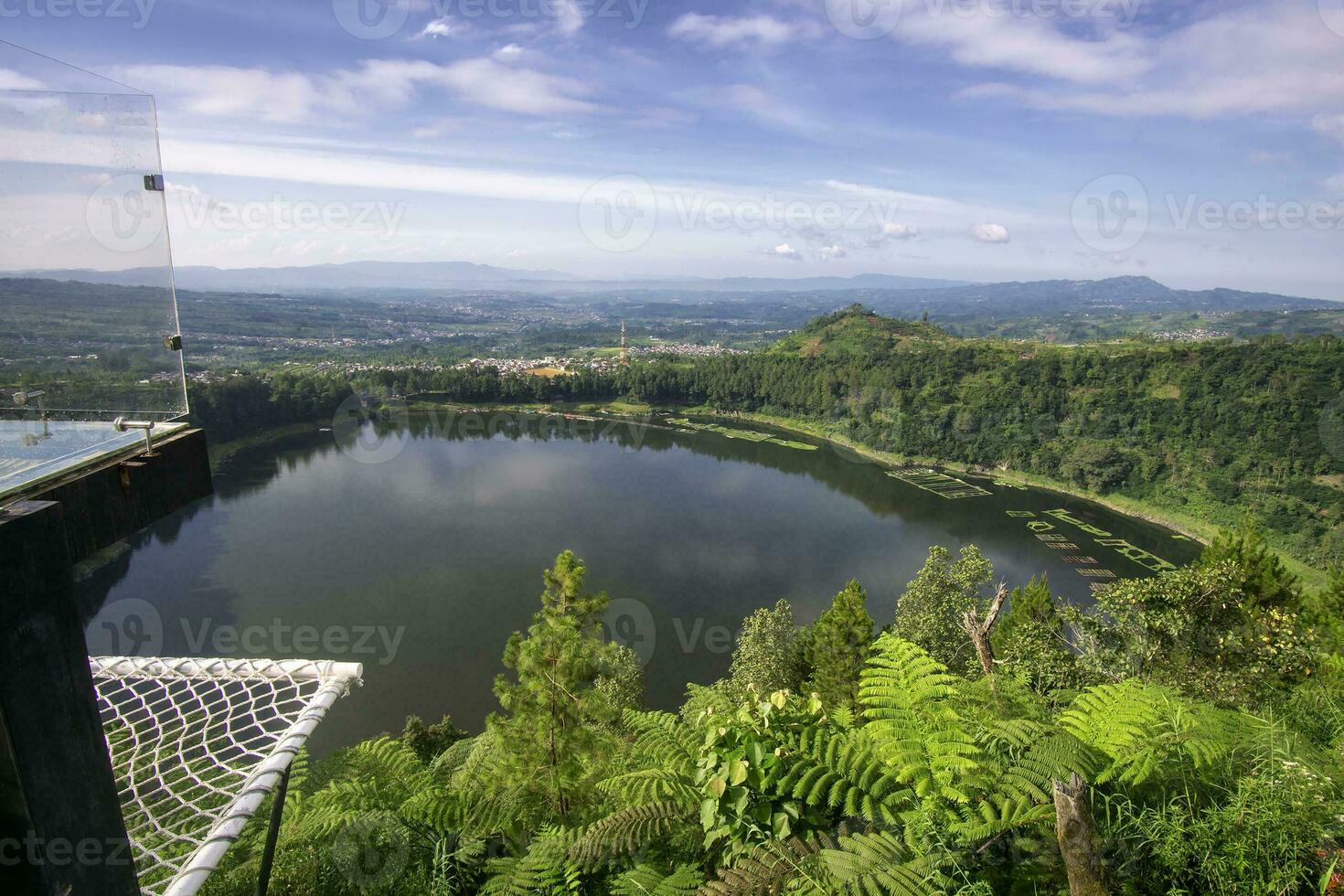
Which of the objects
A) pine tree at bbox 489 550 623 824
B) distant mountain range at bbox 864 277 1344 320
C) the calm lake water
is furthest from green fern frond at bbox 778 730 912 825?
distant mountain range at bbox 864 277 1344 320

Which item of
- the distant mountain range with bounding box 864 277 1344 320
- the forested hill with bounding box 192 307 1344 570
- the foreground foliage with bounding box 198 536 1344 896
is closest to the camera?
the foreground foliage with bounding box 198 536 1344 896

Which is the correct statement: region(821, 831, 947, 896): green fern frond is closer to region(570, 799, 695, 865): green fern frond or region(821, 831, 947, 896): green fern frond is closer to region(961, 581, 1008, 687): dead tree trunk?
region(570, 799, 695, 865): green fern frond

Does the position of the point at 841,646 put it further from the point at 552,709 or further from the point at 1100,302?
the point at 1100,302

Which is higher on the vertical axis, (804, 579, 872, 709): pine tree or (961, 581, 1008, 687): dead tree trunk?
(961, 581, 1008, 687): dead tree trunk

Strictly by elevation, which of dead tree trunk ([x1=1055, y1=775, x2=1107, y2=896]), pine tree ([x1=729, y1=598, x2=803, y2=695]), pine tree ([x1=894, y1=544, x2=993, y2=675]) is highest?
dead tree trunk ([x1=1055, y1=775, x2=1107, y2=896])

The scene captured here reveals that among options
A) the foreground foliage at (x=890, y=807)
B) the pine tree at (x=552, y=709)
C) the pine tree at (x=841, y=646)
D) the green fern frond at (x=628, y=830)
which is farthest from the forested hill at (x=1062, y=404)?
the green fern frond at (x=628, y=830)

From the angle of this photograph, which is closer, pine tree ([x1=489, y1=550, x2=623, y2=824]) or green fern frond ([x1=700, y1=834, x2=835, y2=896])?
green fern frond ([x1=700, y1=834, x2=835, y2=896])

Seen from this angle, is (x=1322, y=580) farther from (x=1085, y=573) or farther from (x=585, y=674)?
(x=585, y=674)

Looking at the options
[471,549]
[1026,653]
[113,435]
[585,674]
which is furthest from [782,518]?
A: [113,435]

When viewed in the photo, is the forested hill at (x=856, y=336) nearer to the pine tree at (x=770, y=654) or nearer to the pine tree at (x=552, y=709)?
the pine tree at (x=770, y=654)
